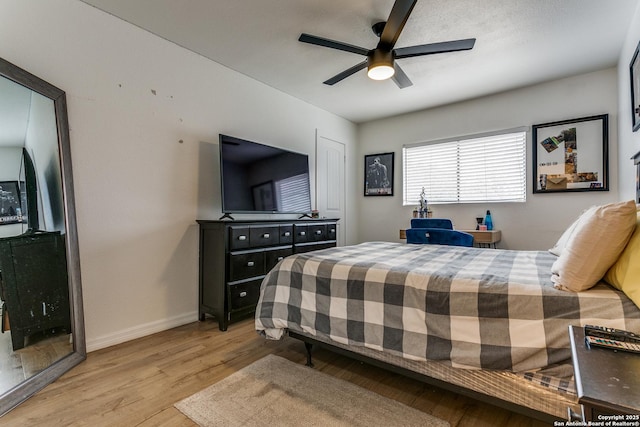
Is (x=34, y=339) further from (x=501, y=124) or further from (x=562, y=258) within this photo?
(x=501, y=124)

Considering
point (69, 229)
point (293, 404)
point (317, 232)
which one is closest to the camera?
point (293, 404)

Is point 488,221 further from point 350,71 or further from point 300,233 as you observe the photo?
point 350,71

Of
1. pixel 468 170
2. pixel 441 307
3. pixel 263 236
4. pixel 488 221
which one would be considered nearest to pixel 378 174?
pixel 468 170

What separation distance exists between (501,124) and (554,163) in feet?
2.48

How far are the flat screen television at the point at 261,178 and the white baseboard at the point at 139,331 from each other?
3.39ft

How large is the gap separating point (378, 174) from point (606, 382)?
4380 mm

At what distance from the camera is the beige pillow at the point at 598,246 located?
119 centimetres

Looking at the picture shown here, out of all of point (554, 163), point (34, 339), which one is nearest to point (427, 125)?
point (554, 163)

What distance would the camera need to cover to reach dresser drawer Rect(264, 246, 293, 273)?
290cm

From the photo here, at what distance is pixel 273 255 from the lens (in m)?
2.96

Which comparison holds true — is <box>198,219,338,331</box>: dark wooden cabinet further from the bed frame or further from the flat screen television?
the bed frame

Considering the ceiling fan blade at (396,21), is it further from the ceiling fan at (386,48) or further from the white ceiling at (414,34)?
the white ceiling at (414,34)

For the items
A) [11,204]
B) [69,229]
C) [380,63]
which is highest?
[380,63]

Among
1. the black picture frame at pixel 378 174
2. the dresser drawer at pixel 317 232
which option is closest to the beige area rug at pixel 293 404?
the dresser drawer at pixel 317 232
